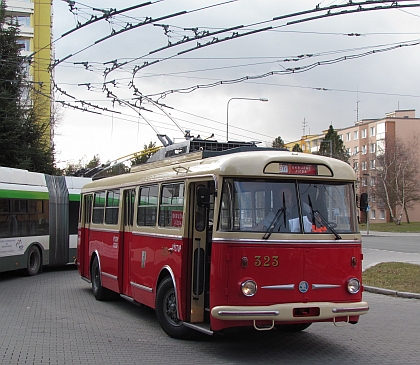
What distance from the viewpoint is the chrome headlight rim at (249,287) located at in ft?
26.8

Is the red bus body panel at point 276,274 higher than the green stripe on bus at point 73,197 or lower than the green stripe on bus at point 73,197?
lower

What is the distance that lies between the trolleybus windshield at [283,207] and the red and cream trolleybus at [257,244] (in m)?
0.01

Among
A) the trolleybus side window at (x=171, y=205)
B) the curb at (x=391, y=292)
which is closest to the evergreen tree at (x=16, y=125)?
the curb at (x=391, y=292)

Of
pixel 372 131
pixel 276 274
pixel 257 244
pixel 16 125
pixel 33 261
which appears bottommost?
pixel 33 261

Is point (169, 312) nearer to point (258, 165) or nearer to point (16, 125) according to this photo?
point (258, 165)

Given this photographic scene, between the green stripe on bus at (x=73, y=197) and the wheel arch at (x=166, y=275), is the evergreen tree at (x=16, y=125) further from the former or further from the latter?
the wheel arch at (x=166, y=275)

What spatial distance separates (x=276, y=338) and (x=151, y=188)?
3280mm

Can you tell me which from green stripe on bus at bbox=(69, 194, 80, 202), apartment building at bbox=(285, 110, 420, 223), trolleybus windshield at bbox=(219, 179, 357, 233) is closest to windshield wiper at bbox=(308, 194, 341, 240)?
trolleybus windshield at bbox=(219, 179, 357, 233)

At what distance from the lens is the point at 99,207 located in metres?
14.5

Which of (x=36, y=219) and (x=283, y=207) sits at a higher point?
(x=283, y=207)

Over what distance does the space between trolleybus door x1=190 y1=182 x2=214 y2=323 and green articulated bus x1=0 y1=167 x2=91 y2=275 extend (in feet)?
34.0

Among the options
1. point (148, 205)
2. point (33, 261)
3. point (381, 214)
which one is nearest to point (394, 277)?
point (148, 205)

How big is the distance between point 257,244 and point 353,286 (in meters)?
1.54

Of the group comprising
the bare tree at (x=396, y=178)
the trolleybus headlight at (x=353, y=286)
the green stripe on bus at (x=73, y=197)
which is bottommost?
the trolleybus headlight at (x=353, y=286)
